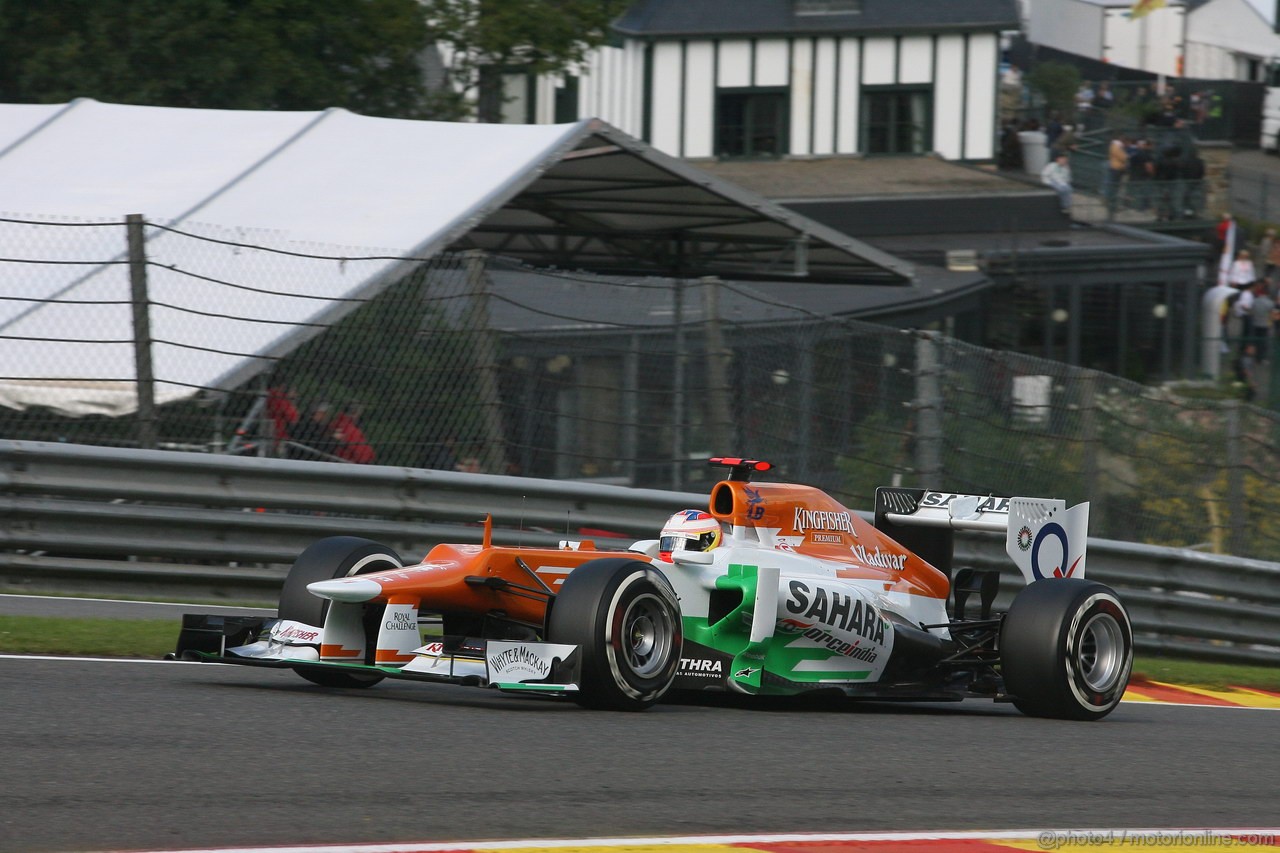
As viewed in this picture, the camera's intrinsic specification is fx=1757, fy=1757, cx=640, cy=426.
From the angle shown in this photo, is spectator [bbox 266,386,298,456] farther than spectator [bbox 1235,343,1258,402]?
No

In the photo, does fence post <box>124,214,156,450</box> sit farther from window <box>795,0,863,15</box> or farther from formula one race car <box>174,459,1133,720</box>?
window <box>795,0,863,15</box>

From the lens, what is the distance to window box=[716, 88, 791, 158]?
39938 millimetres

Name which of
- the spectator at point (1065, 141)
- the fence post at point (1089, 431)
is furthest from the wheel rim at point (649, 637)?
the spectator at point (1065, 141)

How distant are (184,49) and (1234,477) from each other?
694 inches

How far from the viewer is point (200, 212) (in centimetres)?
1340

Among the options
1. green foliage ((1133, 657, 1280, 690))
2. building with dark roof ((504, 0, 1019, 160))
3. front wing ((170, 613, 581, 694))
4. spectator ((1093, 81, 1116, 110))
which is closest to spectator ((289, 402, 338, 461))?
front wing ((170, 613, 581, 694))

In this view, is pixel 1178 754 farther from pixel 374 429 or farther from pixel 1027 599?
pixel 374 429

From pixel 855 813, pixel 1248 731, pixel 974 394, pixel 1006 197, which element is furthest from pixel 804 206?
pixel 855 813

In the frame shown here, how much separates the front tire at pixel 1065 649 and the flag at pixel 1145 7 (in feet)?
157

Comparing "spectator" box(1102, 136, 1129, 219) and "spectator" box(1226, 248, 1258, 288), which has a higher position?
"spectator" box(1102, 136, 1129, 219)

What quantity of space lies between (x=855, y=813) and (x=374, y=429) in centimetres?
608

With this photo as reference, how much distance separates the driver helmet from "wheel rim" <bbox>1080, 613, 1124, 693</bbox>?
1873 millimetres

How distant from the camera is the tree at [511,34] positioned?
93.6ft

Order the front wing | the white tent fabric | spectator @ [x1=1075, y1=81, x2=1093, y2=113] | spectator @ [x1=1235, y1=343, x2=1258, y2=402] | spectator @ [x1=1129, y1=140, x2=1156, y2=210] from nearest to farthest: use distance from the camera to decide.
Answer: the front wing
the white tent fabric
spectator @ [x1=1235, y1=343, x2=1258, y2=402]
spectator @ [x1=1129, y1=140, x2=1156, y2=210]
spectator @ [x1=1075, y1=81, x2=1093, y2=113]
